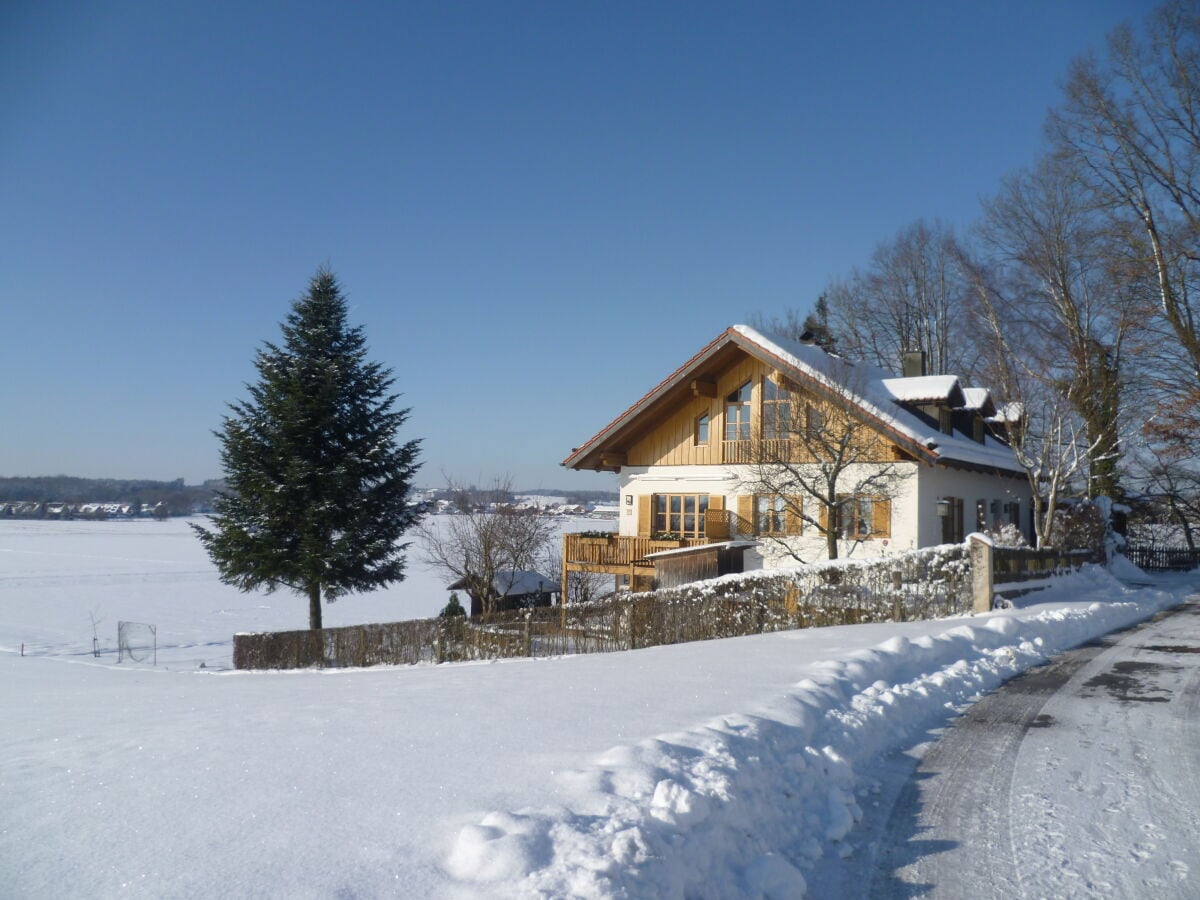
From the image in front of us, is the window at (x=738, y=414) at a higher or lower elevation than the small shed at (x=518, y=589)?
higher

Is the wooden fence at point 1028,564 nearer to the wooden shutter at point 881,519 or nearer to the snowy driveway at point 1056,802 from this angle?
the wooden shutter at point 881,519

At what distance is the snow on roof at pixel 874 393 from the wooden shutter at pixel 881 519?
1.95 metres

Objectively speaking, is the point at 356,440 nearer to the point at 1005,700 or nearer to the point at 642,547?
the point at 642,547

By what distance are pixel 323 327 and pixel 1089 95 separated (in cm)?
2322

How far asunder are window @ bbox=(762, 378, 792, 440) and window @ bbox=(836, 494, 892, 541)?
246 centimetres

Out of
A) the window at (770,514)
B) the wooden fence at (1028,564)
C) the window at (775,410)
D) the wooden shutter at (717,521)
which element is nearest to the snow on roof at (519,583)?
the wooden shutter at (717,521)

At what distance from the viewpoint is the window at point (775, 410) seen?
908 inches

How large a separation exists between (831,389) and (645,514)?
793 cm

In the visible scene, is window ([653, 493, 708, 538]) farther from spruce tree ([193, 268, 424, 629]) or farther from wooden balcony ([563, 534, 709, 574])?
spruce tree ([193, 268, 424, 629])

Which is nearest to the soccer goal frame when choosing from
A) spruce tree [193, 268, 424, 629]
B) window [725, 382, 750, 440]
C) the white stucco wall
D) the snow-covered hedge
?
spruce tree [193, 268, 424, 629]

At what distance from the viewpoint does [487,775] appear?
4906 millimetres

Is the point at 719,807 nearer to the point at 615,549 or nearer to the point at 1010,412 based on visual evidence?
the point at 615,549

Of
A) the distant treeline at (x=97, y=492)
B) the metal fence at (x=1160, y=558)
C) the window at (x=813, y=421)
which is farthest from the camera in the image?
the distant treeline at (x=97, y=492)

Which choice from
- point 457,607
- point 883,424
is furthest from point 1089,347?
point 457,607
